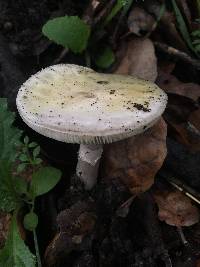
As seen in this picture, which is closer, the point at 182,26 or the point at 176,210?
the point at 176,210

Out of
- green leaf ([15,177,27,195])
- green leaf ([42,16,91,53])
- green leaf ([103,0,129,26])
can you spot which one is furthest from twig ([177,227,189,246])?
green leaf ([103,0,129,26])

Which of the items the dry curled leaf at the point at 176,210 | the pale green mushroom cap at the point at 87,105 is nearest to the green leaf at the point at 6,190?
the pale green mushroom cap at the point at 87,105

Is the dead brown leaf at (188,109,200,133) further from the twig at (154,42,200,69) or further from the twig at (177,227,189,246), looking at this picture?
the twig at (177,227,189,246)

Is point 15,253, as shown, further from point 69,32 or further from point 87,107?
point 69,32

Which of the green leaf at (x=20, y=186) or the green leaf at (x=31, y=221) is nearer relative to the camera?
the green leaf at (x=31, y=221)

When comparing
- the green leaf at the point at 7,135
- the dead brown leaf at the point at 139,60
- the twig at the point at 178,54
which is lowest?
the green leaf at the point at 7,135

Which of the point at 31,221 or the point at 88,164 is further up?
Result: the point at 88,164

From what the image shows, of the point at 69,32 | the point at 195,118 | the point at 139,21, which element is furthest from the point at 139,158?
the point at 139,21

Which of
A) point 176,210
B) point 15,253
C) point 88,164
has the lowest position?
point 15,253

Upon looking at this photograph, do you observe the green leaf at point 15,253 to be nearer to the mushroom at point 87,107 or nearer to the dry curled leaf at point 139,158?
the mushroom at point 87,107
